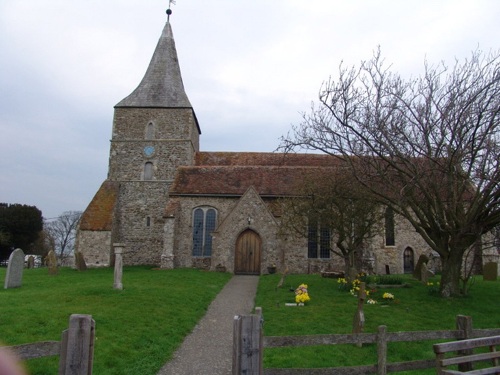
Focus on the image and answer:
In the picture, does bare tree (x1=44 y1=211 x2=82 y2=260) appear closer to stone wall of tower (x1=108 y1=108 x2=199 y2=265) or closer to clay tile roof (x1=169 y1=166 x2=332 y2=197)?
stone wall of tower (x1=108 y1=108 x2=199 y2=265)

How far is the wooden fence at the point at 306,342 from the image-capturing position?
4.80 m

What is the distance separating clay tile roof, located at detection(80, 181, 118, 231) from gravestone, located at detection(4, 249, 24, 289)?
36.0ft

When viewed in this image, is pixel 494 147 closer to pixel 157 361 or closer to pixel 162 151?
pixel 157 361

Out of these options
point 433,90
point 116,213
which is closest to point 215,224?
point 116,213

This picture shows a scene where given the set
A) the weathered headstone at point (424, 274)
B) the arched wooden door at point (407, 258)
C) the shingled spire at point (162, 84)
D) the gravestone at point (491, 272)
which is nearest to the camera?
the weathered headstone at point (424, 274)

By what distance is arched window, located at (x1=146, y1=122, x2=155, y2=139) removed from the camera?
2998 cm

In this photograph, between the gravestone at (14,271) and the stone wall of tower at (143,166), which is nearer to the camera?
the gravestone at (14,271)

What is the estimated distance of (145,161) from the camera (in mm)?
29516

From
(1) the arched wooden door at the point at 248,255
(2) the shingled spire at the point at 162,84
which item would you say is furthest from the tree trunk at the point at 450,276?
(2) the shingled spire at the point at 162,84

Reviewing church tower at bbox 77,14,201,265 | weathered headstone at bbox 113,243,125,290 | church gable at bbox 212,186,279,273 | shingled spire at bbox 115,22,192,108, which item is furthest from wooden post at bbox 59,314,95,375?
shingled spire at bbox 115,22,192,108

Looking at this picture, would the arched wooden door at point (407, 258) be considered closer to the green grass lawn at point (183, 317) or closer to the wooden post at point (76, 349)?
the green grass lawn at point (183, 317)

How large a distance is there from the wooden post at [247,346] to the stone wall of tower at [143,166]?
23.6 meters

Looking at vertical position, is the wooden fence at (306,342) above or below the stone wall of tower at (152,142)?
below

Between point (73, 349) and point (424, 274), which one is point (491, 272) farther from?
point (73, 349)
